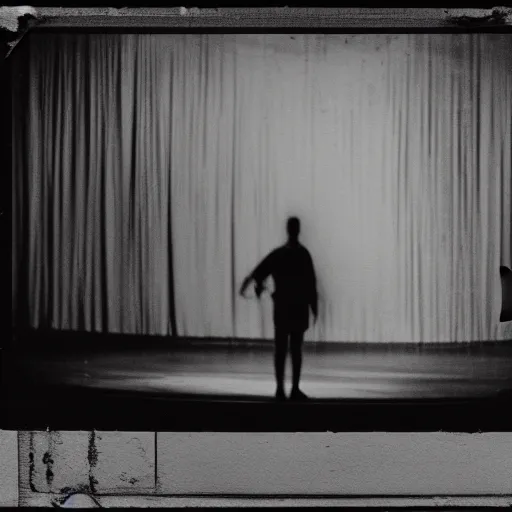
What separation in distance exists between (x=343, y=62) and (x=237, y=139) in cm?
68

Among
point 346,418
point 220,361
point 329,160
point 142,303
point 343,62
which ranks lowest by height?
point 346,418

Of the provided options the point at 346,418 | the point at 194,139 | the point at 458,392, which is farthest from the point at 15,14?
the point at 458,392

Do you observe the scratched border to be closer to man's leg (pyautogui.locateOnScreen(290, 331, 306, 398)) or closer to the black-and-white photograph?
the black-and-white photograph

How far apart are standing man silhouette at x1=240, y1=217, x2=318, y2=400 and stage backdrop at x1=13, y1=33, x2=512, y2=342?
0.05 m

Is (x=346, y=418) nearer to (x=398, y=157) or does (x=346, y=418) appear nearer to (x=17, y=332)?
(x=398, y=157)

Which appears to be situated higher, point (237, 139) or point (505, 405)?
point (237, 139)

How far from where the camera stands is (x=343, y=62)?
3848 mm

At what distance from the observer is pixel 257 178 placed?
399 centimetres

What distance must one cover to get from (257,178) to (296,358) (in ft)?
3.21

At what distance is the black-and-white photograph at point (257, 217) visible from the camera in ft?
12.6

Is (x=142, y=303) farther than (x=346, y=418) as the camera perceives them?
Yes

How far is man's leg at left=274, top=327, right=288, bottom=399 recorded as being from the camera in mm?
3795

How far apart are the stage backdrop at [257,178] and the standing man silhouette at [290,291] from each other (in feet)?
0.17

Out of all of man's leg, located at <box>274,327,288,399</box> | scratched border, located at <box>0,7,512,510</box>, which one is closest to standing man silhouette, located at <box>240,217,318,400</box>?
man's leg, located at <box>274,327,288,399</box>
